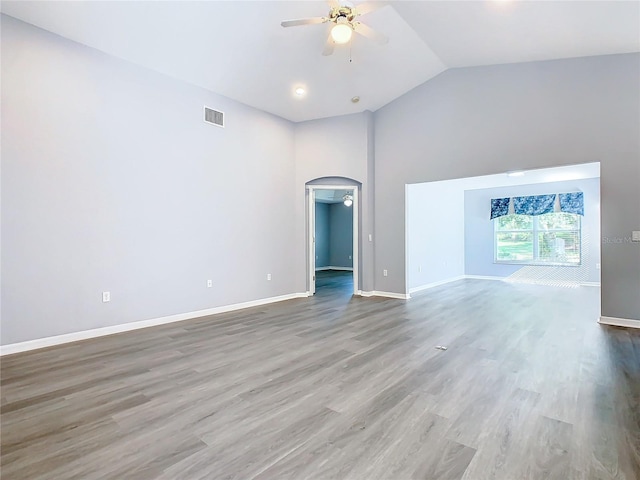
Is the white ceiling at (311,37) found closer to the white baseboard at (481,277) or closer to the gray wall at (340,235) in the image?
the white baseboard at (481,277)

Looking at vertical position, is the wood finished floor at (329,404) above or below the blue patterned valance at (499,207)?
below

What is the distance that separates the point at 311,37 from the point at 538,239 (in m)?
8.35

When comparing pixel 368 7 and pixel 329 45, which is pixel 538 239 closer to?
pixel 329 45

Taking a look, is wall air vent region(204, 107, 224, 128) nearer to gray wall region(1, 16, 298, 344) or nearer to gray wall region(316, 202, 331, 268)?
gray wall region(1, 16, 298, 344)

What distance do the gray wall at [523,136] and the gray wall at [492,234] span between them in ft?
15.4

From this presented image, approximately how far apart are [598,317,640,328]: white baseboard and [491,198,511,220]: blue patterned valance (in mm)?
5560

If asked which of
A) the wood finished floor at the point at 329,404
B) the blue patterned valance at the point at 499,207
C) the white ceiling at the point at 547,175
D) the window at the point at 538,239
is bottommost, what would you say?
the wood finished floor at the point at 329,404

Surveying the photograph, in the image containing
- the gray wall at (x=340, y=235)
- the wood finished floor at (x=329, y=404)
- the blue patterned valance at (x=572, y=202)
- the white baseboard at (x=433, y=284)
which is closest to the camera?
the wood finished floor at (x=329, y=404)

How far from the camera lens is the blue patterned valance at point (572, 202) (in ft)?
27.5

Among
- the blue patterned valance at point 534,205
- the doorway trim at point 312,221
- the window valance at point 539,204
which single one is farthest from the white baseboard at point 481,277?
the doorway trim at point 312,221

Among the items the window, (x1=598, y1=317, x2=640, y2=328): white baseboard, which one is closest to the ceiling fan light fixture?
(x1=598, y1=317, x2=640, y2=328): white baseboard

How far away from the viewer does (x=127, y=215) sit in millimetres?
4133

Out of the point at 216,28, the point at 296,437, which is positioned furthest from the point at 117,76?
the point at 296,437

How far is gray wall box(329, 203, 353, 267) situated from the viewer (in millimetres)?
12367
